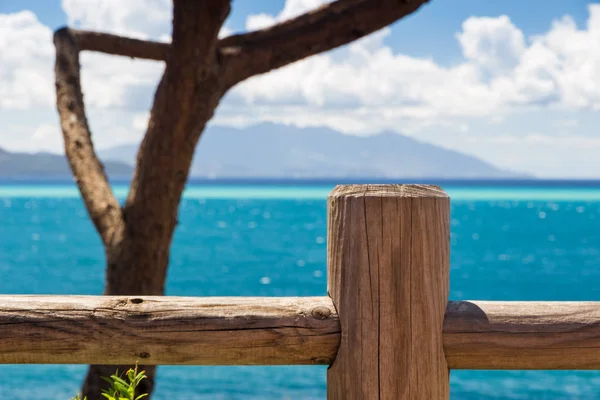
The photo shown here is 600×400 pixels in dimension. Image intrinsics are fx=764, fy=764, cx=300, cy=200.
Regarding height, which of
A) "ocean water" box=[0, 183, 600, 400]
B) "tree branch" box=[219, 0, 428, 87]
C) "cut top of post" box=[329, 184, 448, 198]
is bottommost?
"ocean water" box=[0, 183, 600, 400]

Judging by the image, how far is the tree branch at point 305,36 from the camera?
4895 millimetres

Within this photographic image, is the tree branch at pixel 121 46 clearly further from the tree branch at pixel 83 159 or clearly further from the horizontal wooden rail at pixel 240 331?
the horizontal wooden rail at pixel 240 331

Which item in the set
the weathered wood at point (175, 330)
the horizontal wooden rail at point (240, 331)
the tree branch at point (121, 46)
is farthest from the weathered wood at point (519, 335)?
the tree branch at point (121, 46)

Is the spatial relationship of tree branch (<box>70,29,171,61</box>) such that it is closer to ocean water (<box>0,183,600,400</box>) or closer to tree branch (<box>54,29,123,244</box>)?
tree branch (<box>54,29,123,244</box>)

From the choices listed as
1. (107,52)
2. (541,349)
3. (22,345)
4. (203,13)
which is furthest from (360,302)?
(107,52)

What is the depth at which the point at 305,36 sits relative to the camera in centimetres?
500

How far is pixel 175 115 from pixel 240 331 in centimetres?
298

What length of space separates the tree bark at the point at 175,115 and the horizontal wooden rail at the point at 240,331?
8.67 ft

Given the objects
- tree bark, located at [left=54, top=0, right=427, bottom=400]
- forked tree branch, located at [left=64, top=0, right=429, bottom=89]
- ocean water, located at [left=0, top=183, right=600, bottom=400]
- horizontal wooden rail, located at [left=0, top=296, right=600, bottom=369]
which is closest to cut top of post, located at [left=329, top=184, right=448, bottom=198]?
horizontal wooden rail, located at [left=0, top=296, right=600, bottom=369]

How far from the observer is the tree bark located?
467 centimetres

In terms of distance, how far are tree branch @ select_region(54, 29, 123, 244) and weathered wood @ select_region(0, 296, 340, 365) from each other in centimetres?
296

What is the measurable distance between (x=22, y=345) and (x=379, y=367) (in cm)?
93

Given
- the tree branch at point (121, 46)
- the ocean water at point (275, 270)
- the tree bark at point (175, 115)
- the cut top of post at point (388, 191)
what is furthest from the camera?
the ocean water at point (275, 270)

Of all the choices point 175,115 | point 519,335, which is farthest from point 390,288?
Result: point 175,115
